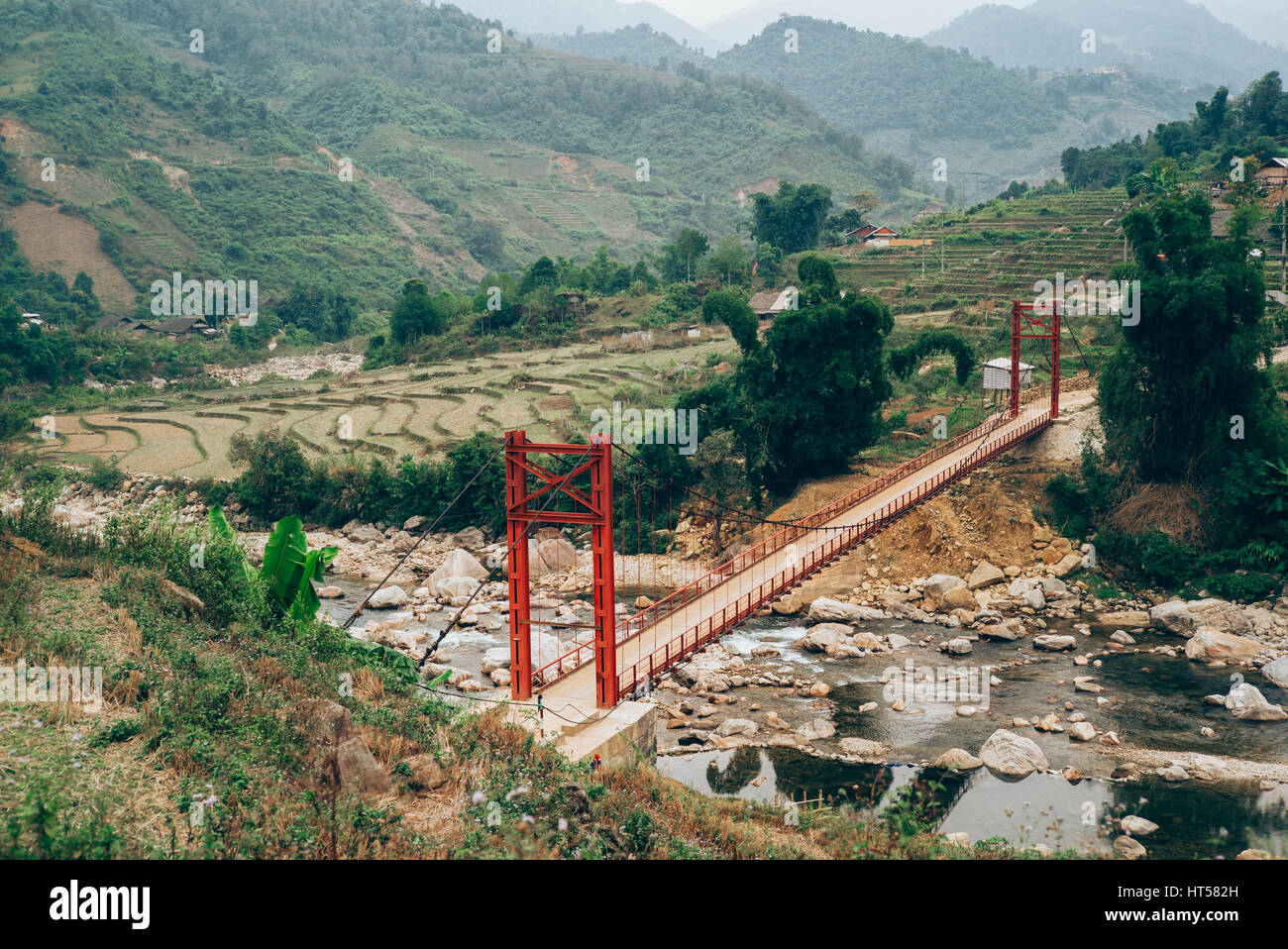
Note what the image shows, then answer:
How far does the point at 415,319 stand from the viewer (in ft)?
149

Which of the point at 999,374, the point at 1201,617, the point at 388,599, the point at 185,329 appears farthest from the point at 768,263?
the point at 1201,617

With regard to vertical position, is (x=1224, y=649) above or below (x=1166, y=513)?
below

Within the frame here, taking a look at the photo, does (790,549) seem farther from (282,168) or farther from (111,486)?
(282,168)

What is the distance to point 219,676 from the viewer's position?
9945mm

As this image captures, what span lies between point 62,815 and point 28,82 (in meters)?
85.6

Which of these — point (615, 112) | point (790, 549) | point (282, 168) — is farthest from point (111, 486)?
point (615, 112)

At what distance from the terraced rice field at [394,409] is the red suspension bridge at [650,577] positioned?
7.60 m

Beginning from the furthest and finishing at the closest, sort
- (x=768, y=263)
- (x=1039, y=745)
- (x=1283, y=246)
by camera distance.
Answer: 1. (x=768, y=263)
2. (x=1283, y=246)
3. (x=1039, y=745)

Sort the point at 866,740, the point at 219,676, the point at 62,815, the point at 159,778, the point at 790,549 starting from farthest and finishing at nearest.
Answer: the point at 790,549 → the point at 866,740 → the point at 219,676 → the point at 159,778 → the point at 62,815

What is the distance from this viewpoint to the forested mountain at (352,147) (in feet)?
221

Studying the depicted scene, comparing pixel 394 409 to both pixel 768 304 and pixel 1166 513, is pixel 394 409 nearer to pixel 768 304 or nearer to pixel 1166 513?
pixel 768 304

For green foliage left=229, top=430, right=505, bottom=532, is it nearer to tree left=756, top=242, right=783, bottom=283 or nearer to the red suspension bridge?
the red suspension bridge

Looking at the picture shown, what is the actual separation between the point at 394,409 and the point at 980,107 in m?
159

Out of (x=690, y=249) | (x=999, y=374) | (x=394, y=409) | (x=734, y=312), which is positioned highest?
(x=690, y=249)
